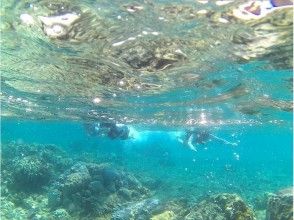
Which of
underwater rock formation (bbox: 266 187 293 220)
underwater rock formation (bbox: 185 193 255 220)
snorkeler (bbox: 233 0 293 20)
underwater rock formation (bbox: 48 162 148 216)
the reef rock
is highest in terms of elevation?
snorkeler (bbox: 233 0 293 20)

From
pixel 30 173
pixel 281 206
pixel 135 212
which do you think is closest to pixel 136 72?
pixel 135 212

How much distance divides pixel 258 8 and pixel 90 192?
12694mm

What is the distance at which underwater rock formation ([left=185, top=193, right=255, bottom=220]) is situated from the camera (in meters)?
11.3

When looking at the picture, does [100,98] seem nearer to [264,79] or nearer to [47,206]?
[47,206]

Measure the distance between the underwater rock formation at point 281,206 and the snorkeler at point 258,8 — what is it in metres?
6.04

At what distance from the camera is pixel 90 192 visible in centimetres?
1727

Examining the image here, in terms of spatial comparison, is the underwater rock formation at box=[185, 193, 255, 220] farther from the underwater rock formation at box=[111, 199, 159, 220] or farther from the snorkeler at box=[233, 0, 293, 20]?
the snorkeler at box=[233, 0, 293, 20]

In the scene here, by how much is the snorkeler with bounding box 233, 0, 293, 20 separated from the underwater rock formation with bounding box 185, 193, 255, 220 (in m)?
6.42

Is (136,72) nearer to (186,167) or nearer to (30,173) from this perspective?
(30,173)

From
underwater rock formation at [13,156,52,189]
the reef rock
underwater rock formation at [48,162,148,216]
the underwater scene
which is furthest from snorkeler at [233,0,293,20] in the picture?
underwater rock formation at [13,156,52,189]

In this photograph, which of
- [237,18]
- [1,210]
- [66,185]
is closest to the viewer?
[237,18]

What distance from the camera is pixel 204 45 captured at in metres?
11.5

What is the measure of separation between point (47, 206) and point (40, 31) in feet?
34.7

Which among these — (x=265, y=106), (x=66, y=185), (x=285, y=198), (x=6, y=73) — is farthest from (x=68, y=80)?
(x=265, y=106)
